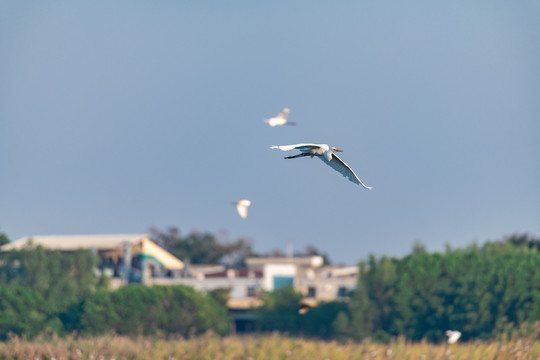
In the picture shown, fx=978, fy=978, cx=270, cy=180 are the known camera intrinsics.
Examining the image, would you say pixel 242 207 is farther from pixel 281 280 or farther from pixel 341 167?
pixel 281 280

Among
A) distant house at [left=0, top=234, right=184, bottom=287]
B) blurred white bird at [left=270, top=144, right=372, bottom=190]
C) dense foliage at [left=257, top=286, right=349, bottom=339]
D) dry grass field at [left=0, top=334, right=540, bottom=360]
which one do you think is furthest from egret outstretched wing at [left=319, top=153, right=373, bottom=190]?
distant house at [left=0, top=234, right=184, bottom=287]

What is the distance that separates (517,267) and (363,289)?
1011cm

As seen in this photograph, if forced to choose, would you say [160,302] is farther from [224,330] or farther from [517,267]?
[517,267]

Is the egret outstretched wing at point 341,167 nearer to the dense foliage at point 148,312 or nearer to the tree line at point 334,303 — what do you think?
the tree line at point 334,303

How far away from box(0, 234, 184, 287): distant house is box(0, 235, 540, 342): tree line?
6109 mm

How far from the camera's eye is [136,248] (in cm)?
7981

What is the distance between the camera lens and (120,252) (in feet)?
258

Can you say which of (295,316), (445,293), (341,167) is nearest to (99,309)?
(295,316)

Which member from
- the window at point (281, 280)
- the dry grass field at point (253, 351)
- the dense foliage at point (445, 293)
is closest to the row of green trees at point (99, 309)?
the dense foliage at point (445, 293)

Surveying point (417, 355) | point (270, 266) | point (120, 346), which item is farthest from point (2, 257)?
point (417, 355)

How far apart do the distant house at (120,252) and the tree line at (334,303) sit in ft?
20.0

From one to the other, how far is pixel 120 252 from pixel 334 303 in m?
21.9

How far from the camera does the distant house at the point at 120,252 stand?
7688 centimetres

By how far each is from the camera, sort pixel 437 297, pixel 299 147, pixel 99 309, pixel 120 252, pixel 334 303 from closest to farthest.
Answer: pixel 299 147 < pixel 437 297 < pixel 99 309 < pixel 334 303 < pixel 120 252
